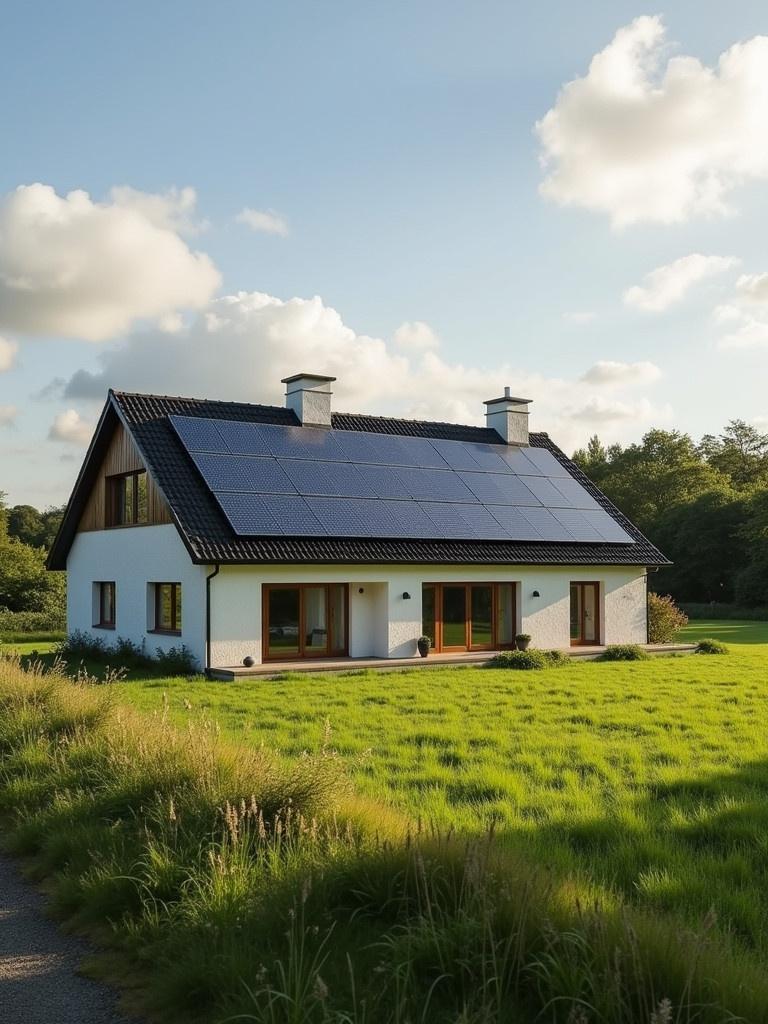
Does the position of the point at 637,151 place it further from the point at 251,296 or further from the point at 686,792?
the point at 251,296

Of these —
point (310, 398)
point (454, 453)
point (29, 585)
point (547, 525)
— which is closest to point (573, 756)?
point (547, 525)

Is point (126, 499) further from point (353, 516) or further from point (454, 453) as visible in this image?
point (454, 453)

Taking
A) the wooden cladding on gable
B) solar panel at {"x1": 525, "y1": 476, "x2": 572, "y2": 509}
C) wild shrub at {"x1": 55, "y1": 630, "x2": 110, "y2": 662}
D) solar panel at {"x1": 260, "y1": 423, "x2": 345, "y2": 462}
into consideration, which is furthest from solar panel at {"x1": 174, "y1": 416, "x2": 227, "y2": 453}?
solar panel at {"x1": 525, "y1": 476, "x2": 572, "y2": 509}

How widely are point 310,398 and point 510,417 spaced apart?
6819mm

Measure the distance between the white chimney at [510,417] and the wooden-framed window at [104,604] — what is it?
12.1m

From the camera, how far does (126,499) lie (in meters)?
23.3

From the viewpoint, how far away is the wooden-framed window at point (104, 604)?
24.2 m

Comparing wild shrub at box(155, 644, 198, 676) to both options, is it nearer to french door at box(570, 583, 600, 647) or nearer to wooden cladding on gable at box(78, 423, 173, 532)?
wooden cladding on gable at box(78, 423, 173, 532)

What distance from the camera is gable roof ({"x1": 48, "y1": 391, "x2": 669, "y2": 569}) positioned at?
1922 centimetres

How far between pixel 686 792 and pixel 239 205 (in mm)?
10917

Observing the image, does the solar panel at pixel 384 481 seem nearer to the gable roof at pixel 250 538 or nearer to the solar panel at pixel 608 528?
the gable roof at pixel 250 538

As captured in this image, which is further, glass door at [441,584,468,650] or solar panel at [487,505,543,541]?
solar panel at [487,505,543,541]

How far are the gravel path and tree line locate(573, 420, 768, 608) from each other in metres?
51.5

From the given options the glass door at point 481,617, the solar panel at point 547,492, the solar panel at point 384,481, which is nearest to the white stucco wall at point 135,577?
the solar panel at point 384,481
